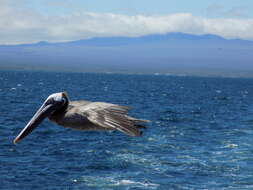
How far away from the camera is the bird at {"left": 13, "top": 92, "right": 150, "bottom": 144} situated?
1031 cm

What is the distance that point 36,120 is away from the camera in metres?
10.5

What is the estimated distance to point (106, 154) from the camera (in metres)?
97.2

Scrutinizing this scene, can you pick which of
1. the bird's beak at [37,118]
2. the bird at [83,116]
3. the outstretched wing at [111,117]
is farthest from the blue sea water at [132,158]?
the bird's beak at [37,118]

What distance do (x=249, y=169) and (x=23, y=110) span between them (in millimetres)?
106163

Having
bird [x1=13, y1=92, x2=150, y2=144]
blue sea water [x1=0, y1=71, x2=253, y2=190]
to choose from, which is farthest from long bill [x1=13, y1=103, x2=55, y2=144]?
blue sea water [x1=0, y1=71, x2=253, y2=190]

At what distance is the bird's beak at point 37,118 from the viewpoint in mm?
10195

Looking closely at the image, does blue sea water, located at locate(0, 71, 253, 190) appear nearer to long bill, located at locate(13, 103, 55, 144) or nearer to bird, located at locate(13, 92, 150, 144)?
bird, located at locate(13, 92, 150, 144)

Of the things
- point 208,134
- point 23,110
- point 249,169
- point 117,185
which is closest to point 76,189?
point 117,185

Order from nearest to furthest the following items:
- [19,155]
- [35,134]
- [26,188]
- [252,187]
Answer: [26,188] → [252,187] → [19,155] → [35,134]

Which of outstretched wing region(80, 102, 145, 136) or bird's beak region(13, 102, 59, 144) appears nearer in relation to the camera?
outstretched wing region(80, 102, 145, 136)

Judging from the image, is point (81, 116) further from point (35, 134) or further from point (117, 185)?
point (35, 134)

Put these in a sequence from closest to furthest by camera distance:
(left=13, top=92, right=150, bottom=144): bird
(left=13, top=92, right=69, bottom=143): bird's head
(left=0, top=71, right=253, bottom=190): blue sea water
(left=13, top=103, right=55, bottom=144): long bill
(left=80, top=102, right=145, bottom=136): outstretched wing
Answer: (left=80, top=102, right=145, bottom=136): outstretched wing, (left=13, top=103, right=55, bottom=144): long bill, (left=13, top=92, right=150, bottom=144): bird, (left=13, top=92, right=69, bottom=143): bird's head, (left=0, top=71, right=253, bottom=190): blue sea water

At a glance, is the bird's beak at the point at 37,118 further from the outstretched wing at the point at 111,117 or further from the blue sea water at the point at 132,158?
the blue sea water at the point at 132,158

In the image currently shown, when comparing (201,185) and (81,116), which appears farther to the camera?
(201,185)
